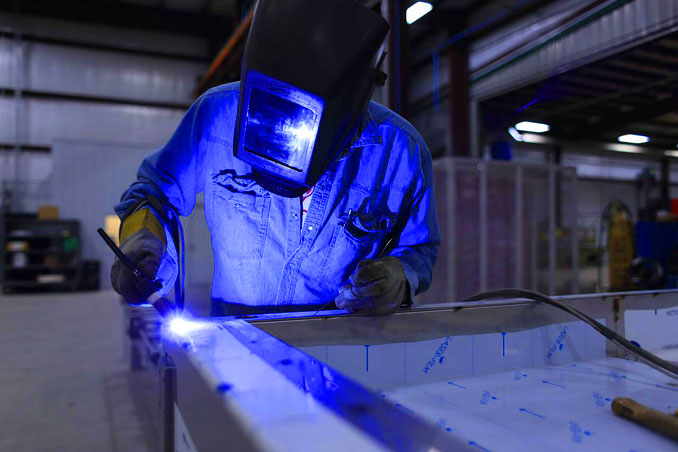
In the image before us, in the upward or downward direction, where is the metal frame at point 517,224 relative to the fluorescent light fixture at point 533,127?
downward

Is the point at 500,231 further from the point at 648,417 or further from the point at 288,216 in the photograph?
the point at 648,417

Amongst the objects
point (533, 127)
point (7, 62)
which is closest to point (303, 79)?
point (533, 127)

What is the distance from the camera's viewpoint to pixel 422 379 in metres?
0.84

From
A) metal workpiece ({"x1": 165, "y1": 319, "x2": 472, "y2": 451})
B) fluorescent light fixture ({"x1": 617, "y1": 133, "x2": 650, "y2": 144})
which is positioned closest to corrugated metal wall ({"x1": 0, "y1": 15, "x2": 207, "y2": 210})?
metal workpiece ({"x1": 165, "y1": 319, "x2": 472, "y2": 451})

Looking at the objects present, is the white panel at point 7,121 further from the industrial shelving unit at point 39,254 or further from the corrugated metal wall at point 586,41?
the corrugated metal wall at point 586,41

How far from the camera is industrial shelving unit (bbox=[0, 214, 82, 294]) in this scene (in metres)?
7.46

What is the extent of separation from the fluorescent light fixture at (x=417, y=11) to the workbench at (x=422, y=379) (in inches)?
35.8

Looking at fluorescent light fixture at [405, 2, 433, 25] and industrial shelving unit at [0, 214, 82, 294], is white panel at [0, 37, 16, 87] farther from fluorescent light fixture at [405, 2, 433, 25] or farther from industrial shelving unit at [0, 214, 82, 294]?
fluorescent light fixture at [405, 2, 433, 25]

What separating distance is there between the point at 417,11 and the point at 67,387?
10.1 ft

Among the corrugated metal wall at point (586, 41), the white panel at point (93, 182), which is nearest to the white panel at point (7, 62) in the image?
the white panel at point (93, 182)

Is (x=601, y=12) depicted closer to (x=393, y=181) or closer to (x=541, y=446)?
(x=393, y=181)

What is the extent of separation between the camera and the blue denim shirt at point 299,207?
1112mm

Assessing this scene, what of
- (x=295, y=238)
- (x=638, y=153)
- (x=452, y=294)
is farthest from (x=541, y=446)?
(x=638, y=153)

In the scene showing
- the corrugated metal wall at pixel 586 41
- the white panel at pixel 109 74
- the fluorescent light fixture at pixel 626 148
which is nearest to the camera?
the corrugated metal wall at pixel 586 41
